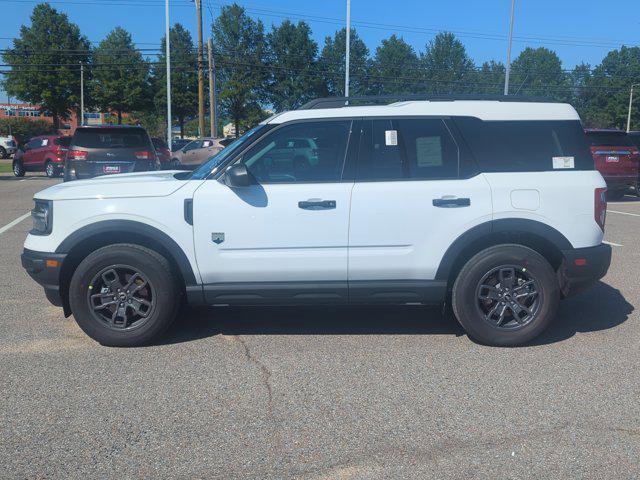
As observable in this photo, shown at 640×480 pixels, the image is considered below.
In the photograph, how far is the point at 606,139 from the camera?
53.3 feet

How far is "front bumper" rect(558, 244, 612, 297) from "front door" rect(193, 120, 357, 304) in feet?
5.93

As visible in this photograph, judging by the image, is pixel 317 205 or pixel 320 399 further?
pixel 317 205

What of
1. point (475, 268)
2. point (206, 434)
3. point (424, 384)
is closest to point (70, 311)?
point (206, 434)

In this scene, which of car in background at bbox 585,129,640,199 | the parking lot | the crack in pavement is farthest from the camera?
car in background at bbox 585,129,640,199

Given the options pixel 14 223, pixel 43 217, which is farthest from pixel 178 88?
pixel 43 217

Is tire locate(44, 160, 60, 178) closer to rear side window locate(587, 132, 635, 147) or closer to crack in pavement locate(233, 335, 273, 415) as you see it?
rear side window locate(587, 132, 635, 147)

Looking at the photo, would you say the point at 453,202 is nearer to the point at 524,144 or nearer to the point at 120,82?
the point at 524,144

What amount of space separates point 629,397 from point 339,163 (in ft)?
8.81

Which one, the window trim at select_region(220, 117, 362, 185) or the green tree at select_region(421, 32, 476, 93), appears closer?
the window trim at select_region(220, 117, 362, 185)

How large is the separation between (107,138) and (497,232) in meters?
10.6

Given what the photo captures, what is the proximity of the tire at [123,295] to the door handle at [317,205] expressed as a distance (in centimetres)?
118

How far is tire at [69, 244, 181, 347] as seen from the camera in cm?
513

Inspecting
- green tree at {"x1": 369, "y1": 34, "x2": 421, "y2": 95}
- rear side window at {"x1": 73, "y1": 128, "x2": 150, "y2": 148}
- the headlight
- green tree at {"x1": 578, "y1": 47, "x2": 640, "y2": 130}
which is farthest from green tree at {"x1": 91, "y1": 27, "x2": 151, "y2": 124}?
the headlight

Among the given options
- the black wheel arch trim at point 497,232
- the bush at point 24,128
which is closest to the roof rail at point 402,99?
the black wheel arch trim at point 497,232
